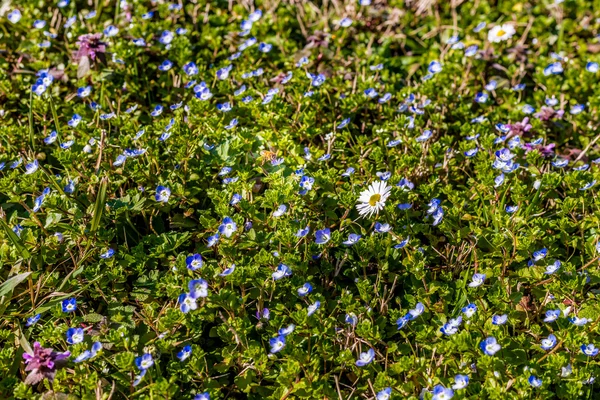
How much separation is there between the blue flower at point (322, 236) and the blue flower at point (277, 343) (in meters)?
0.47

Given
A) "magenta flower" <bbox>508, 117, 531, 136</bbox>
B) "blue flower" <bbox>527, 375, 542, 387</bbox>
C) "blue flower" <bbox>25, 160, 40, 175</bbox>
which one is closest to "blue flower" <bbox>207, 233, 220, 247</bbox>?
"blue flower" <bbox>25, 160, 40, 175</bbox>

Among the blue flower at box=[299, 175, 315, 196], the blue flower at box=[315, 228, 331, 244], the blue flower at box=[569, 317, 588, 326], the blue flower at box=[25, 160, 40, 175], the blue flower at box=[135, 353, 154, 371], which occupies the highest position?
the blue flower at box=[25, 160, 40, 175]

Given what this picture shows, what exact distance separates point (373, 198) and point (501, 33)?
6.63 ft

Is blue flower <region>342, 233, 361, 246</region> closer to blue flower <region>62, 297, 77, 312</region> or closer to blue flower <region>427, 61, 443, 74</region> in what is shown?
blue flower <region>62, 297, 77, 312</region>

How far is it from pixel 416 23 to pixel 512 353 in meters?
2.83

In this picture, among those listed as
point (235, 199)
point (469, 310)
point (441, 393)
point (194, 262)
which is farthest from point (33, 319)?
point (469, 310)

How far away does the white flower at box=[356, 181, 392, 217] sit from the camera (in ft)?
9.92

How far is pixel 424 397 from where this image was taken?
2.44m

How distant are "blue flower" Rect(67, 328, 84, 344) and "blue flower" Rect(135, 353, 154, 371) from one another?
0.27 m

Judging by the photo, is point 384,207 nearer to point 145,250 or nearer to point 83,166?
point 145,250

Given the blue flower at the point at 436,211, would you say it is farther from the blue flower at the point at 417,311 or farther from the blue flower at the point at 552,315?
the blue flower at the point at 552,315

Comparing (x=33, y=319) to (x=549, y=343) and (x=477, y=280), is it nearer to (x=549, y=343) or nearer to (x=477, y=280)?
(x=477, y=280)

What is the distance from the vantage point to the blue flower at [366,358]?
258 cm

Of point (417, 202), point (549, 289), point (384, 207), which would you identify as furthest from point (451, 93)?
point (549, 289)
